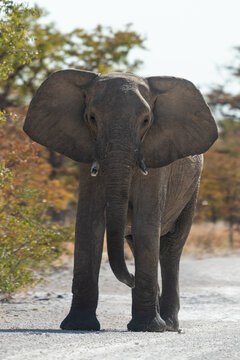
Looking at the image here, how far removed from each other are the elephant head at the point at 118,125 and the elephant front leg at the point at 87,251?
38 cm

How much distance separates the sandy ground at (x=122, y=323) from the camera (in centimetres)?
647

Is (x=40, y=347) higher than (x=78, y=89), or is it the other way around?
(x=78, y=89)

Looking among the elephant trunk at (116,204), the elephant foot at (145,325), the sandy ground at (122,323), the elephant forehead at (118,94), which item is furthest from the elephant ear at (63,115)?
the sandy ground at (122,323)

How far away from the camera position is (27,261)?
1293 centimetres

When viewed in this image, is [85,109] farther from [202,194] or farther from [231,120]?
[231,120]

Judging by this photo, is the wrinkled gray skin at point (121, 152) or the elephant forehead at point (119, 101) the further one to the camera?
the elephant forehead at point (119, 101)

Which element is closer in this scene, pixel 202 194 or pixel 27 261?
pixel 27 261

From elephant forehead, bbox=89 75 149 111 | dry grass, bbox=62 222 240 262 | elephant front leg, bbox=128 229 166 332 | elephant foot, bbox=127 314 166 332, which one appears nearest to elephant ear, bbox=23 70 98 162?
elephant forehead, bbox=89 75 149 111

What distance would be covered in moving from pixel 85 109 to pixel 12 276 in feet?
13.2

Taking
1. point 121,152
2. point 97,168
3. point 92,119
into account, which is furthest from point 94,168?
point 92,119

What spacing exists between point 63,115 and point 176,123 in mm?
1199

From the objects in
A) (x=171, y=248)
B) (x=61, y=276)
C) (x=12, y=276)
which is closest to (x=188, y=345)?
(x=171, y=248)

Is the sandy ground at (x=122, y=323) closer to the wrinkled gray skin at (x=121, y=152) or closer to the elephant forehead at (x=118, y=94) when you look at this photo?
the wrinkled gray skin at (x=121, y=152)

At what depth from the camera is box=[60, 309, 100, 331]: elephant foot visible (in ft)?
28.2
